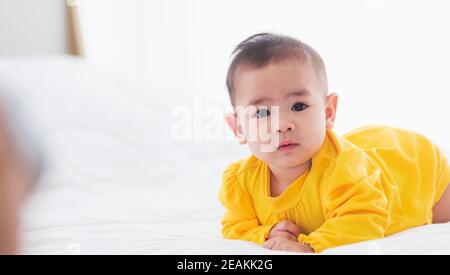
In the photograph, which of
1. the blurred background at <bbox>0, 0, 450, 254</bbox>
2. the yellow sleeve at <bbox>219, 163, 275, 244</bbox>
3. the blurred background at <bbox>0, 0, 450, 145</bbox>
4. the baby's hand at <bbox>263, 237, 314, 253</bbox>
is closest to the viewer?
the baby's hand at <bbox>263, 237, 314, 253</bbox>

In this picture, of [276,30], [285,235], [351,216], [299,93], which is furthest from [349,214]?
[276,30]

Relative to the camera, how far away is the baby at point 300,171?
96 cm

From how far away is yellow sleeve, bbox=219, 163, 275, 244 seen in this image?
1.08 m

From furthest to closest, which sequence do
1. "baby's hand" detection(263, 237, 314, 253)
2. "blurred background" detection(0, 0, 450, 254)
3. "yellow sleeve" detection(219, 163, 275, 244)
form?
"blurred background" detection(0, 0, 450, 254) → "yellow sleeve" detection(219, 163, 275, 244) → "baby's hand" detection(263, 237, 314, 253)

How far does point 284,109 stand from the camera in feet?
3.20

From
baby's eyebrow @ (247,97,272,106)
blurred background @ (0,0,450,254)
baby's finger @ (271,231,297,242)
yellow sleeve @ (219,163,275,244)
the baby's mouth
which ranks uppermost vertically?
blurred background @ (0,0,450,254)

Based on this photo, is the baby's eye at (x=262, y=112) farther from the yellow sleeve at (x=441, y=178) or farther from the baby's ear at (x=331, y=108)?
the yellow sleeve at (x=441, y=178)

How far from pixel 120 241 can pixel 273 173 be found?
12.2 inches

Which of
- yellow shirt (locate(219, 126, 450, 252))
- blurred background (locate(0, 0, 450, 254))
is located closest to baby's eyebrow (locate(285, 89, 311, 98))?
yellow shirt (locate(219, 126, 450, 252))

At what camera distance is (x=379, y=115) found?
2.06 metres

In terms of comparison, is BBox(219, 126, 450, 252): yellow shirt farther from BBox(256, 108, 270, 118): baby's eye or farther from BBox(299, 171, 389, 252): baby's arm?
BBox(256, 108, 270, 118): baby's eye

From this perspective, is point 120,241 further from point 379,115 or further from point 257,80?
point 379,115

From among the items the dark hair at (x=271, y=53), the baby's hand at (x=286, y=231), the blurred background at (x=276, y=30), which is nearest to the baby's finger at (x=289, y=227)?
the baby's hand at (x=286, y=231)

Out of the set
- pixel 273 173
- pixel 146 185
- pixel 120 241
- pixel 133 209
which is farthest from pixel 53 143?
pixel 273 173
